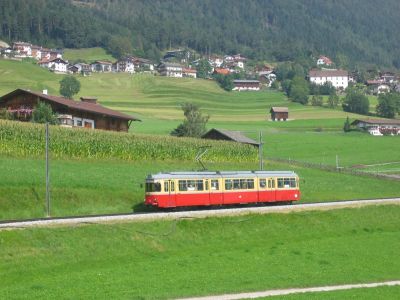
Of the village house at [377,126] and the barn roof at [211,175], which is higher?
the village house at [377,126]

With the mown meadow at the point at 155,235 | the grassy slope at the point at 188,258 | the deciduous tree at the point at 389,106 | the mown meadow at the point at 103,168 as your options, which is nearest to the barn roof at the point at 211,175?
the mown meadow at the point at 155,235

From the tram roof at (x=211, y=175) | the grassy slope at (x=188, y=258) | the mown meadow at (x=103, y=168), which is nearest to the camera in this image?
the grassy slope at (x=188, y=258)

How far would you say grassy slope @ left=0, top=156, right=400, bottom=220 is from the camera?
143 feet

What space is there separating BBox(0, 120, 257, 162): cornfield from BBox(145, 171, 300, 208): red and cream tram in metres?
15.9

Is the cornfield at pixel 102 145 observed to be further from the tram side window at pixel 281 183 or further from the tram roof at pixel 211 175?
the tram side window at pixel 281 183

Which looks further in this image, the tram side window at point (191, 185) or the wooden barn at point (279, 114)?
the wooden barn at point (279, 114)

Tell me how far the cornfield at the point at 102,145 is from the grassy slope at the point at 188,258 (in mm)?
20807

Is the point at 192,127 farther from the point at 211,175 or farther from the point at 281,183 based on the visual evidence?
the point at 211,175

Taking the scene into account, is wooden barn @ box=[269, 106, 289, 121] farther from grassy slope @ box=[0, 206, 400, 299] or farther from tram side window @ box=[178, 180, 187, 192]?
tram side window @ box=[178, 180, 187, 192]

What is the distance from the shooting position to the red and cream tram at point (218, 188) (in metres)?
44.2

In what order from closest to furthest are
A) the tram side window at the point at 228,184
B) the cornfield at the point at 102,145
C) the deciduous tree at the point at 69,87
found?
the tram side window at the point at 228,184 < the cornfield at the point at 102,145 < the deciduous tree at the point at 69,87

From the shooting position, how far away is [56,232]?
115 feet

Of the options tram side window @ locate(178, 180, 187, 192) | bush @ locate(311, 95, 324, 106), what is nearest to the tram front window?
tram side window @ locate(178, 180, 187, 192)

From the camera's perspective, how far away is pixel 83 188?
4784cm
